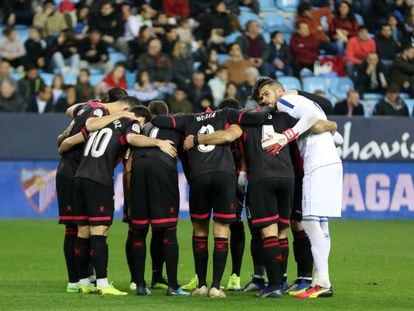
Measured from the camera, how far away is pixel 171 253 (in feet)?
38.5

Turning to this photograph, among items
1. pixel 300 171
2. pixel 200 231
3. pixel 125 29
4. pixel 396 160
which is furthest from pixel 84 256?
pixel 125 29

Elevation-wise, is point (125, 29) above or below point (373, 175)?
above

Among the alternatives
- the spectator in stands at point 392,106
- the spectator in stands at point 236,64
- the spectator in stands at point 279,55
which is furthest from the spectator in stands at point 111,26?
the spectator in stands at point 392,106

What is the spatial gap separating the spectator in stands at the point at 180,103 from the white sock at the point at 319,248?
34.3 feet

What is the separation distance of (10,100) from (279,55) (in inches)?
231

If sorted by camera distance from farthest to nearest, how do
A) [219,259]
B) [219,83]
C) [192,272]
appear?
[219,83], [192,272], [219,259]

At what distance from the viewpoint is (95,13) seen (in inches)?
953

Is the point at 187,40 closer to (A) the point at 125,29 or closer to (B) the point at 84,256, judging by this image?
(A) the point at 125,29

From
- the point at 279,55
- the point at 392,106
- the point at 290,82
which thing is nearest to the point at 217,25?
the point at 279,55

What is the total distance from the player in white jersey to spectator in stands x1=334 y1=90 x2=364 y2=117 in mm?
10846

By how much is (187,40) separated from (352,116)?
163 inches

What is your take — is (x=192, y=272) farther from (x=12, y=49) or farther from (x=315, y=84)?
(x=315, y=84)

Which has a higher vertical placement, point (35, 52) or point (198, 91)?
point (35, 52)

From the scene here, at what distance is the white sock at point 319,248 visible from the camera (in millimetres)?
11711
